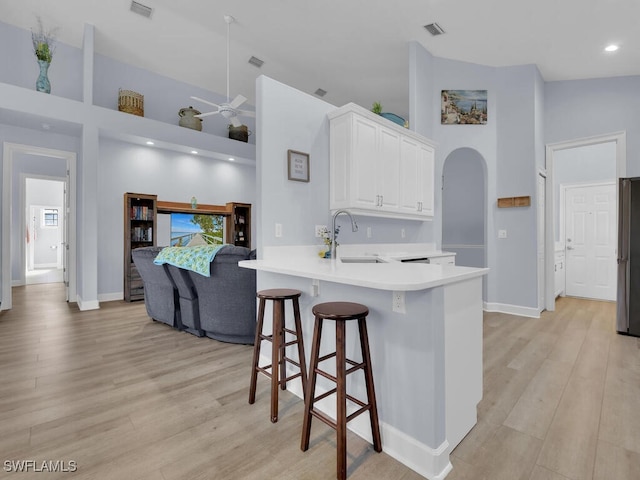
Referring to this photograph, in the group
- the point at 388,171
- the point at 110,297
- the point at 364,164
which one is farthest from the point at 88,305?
the point at 388,171

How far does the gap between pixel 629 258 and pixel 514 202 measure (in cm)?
136

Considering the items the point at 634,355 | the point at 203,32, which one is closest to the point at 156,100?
the point at 203,32

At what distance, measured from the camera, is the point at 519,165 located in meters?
4.37

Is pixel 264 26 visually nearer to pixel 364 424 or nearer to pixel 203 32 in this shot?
pixel 203 32

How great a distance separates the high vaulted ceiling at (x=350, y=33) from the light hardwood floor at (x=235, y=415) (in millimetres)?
3524

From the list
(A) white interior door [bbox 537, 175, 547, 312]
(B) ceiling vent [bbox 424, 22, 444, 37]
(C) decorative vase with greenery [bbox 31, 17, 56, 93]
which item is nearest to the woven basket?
(C) decorative vase with greenery [bbox 31, 17, 56, 93]

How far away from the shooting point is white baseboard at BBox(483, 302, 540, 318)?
421cm

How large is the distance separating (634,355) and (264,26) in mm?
5585

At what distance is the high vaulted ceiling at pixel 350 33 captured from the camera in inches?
141

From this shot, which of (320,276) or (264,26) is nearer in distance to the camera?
(320,276)

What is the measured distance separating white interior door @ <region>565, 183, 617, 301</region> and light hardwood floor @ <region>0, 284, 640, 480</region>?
267cm

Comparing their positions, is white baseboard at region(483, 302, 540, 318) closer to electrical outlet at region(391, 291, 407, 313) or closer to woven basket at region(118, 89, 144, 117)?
electrical outlet at region(391, 291, 407, 313)

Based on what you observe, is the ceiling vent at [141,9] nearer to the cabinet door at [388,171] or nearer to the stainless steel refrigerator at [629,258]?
the cabinet door at [388,171]

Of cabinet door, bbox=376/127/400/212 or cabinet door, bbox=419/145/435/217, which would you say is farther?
cabinet door, bbox=419/145/435/217
